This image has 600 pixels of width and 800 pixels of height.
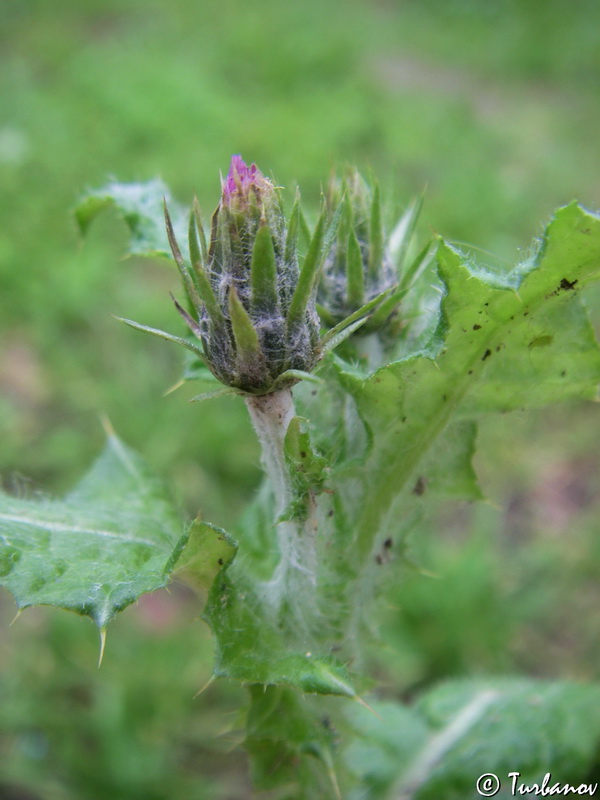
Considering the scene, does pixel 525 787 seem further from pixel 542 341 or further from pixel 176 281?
pixel 176 281

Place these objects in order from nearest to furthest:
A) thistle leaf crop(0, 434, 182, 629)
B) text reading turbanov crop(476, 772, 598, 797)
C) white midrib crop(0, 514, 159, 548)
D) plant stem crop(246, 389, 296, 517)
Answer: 1. plant stem crop(246, 389, 296, 517)
2. thistle leaf crop(0, 434, 182, 629)
3. white midrib crop(0, 514, 159, 548)
4. text reading turbanov crop(476, 772, 598, 797)

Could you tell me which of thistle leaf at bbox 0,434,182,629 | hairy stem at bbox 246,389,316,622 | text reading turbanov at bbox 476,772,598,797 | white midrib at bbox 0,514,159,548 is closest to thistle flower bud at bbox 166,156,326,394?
hairy stem at bbox 246,389,316,622

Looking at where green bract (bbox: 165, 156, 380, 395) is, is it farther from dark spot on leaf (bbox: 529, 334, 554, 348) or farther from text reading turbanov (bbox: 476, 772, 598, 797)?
text reading turbanov (bbox: 476, 772, 598, 797)

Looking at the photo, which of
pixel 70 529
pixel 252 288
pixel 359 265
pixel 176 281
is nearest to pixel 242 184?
pixel 252 288

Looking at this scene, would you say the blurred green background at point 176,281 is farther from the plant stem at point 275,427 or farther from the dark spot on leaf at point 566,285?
the plant stem at point 275,427

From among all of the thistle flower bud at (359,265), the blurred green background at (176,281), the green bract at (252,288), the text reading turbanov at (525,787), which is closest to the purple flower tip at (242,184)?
the green bract at (252,288)

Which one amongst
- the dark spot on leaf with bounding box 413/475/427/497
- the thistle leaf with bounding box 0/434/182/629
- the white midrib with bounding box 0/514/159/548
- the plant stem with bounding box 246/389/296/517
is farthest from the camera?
the dark spot on leaf with bounding box 413/475/427/497

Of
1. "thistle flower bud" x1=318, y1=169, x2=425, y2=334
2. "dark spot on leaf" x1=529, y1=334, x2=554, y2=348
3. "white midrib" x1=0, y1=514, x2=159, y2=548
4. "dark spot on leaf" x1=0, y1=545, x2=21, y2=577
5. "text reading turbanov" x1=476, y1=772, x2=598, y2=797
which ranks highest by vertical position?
"thistle flower bud" x1=318, y1=169, x2=425, y2=334

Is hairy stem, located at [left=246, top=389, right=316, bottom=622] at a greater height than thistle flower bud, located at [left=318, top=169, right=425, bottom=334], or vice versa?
thistle flower bud, located at [left=318, top=169, right=425, bottom=334]
